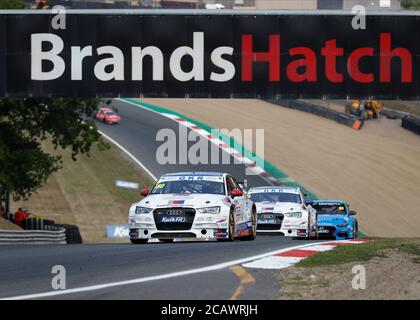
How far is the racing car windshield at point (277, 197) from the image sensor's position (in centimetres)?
2395

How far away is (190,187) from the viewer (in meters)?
18.8

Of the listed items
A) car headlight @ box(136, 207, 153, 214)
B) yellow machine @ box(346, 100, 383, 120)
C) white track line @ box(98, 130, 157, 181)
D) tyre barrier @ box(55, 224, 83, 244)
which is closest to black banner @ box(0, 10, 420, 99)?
tyre barrier @ box(55, 224, 83, 244)

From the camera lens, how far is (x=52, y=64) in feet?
89.6

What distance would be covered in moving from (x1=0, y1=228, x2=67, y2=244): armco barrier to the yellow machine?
3836cm

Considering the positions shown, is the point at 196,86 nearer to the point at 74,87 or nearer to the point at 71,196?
the point at 74,87

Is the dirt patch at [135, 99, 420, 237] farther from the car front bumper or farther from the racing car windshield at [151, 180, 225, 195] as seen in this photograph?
the car front bumper

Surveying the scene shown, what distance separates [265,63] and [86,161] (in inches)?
1187

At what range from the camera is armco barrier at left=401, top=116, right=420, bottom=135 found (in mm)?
60088

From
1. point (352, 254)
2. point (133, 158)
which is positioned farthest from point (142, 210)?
point (133, 158)

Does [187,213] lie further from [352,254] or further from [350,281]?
[350,281]

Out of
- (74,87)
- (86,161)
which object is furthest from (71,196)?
(74,87)

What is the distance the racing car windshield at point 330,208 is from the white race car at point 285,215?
363cm

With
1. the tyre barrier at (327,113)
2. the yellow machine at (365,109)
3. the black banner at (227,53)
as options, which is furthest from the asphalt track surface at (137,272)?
the yellow machine at (365,109)

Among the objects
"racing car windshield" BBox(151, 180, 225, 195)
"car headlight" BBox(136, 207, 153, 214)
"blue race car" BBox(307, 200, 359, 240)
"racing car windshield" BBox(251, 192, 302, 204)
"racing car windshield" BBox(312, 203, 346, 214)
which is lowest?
"blue race car" BBox(307, 200, 359, 240)
